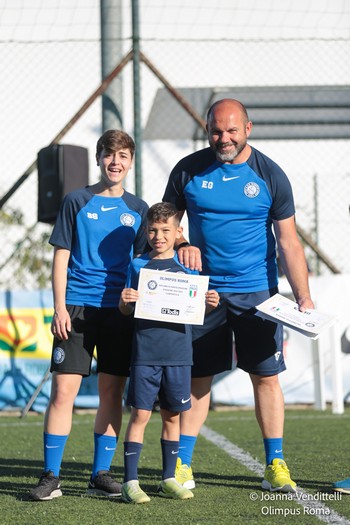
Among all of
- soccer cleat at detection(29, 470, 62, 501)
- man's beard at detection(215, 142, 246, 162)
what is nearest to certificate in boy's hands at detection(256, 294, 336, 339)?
man's beard at detection(215, 142, 246, 162)

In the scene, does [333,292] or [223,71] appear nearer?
[333,292]

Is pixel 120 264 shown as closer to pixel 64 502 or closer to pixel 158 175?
pixel 64 502

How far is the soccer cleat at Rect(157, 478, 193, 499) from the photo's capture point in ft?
14.8

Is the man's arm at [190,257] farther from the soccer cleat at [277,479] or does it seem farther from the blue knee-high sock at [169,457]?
the soccer cleat at [277,479]

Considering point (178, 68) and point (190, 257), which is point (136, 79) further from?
point (190, 257)

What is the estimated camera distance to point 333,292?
9.56 m

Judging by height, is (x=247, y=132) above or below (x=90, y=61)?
below

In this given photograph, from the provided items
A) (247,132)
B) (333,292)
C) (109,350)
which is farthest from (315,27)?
(109,350)

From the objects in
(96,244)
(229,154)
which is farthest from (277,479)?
(229,154)

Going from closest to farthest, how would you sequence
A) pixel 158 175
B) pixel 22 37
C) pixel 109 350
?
pixel 109 350 → pixel 22 37 → pixel 158 175

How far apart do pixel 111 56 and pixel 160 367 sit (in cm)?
553

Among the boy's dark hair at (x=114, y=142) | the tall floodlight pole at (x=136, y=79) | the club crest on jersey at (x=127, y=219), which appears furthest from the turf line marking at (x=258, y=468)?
the tall floodlight pole at (x=136, y=79)

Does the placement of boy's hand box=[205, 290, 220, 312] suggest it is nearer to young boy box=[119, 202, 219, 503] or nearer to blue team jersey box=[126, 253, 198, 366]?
young boy box=[119, 202, 219, 503]

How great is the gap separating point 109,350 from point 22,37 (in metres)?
5.55
